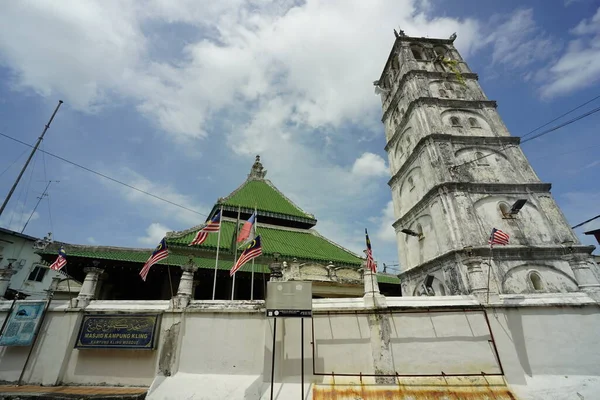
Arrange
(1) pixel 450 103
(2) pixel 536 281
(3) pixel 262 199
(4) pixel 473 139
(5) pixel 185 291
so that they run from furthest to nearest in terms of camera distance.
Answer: (3) pixel 262 199 < (1) pixel 450 103 < (4) pixel 473 139 < (2) pixel 536 281 < (5) pixel 185 291

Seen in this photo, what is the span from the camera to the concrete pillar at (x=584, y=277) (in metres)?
10.3

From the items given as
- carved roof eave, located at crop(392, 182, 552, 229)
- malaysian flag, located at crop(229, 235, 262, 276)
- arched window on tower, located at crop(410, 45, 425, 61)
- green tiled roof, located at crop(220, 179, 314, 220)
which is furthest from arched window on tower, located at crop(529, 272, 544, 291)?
arched window on tower, located at crop(410, 45, 425, 61)

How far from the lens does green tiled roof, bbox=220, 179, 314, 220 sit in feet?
76.8

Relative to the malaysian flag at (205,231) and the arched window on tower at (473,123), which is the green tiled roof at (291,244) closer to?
the malaysian flag at (205,231)

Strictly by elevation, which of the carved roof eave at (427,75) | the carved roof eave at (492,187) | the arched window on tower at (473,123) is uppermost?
the carved roof eave at (427,75)

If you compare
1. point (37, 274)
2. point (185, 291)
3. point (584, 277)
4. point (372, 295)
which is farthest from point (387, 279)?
point (37, 274)

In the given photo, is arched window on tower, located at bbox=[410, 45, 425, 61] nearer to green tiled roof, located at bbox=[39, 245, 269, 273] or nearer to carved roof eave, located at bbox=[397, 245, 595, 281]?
carved roof eave, located at bbox=[397, 245, 595, 281]

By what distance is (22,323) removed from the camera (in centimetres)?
1077

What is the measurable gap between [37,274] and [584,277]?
50.9 meters

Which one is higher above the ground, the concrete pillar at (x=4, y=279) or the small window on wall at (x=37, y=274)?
A: the small window on wall at (x=37, y=274)

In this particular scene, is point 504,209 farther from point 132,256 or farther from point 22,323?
point 22,323

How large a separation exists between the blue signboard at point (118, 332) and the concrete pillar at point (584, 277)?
16234 millimetres

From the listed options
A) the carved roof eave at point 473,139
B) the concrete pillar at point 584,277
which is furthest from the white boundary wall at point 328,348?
the carved roof eave at point 473,139

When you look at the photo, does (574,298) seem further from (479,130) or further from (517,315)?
(479,130)
